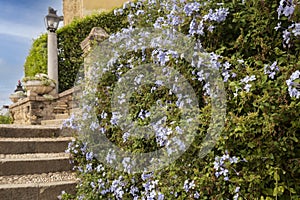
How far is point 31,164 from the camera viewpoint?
3281mm

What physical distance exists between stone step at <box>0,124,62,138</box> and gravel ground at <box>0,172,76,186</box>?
1018 mm

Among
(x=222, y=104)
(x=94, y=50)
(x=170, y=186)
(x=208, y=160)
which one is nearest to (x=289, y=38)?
(x=222, y=104)

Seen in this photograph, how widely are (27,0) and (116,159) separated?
212 centimetres

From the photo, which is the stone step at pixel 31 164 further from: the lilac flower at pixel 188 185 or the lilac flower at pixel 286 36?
the lilac flower at pixel 286 36

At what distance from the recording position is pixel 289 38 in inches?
64.1

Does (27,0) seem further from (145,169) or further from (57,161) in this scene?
(145,169)

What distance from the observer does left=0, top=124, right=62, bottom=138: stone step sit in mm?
3996

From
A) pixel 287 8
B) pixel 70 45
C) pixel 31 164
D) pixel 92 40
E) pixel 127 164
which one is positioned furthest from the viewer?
pixel 70 45

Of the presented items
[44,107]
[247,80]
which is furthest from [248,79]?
[44,107]

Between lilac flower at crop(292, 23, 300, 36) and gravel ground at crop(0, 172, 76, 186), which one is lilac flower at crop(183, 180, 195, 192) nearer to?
lilac flower at crop(292, 23, 300, 36)

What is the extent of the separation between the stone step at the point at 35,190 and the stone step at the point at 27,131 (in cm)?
132

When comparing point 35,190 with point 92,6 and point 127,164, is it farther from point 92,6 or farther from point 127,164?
point 92,6

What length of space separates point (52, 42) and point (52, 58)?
1.39 feet

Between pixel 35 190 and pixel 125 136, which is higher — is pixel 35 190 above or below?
below
